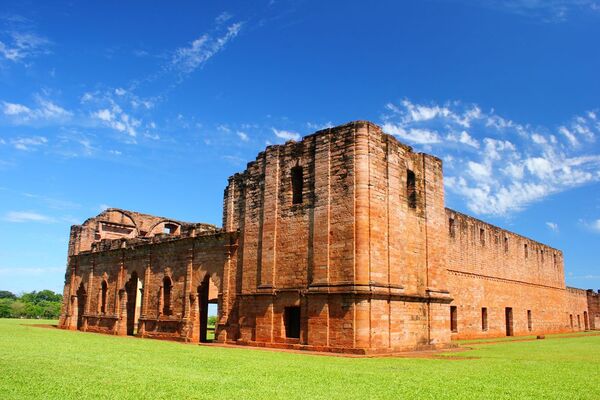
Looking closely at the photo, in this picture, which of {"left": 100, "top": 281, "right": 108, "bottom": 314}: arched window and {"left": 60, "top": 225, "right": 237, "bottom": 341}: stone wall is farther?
{"left": 100, "top": 281, "right": 108, "bottom": 314}: arched window

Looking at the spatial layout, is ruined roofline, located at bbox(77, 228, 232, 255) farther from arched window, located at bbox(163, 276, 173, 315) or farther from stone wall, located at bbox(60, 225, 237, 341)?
arched window, located at bbox(163, 276, 173, 315)

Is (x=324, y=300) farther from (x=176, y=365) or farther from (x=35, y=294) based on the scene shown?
(x=35, y=294)

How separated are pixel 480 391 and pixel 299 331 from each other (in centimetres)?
1038

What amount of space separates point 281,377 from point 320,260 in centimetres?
781

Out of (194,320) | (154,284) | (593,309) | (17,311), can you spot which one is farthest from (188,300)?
(17,311)

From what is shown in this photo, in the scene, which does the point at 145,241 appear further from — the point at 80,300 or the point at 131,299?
the point at 80,300

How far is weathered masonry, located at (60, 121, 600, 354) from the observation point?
17484 mm

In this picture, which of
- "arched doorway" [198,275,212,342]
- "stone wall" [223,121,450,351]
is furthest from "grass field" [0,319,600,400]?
"arched doorway" [198,275,212,342]

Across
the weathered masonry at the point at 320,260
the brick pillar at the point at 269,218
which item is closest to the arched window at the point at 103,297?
the weathered masonry at the point at 320,260

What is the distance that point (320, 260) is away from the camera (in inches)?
715

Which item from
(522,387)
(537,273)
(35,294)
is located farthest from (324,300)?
(35,294)

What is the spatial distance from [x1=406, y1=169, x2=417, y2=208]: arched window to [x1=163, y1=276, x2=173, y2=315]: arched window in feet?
41.3

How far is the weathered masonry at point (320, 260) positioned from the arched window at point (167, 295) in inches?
2.0

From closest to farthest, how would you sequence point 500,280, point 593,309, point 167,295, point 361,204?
point 361,204 < point 167,295 < point 500,280 < point 593,309
